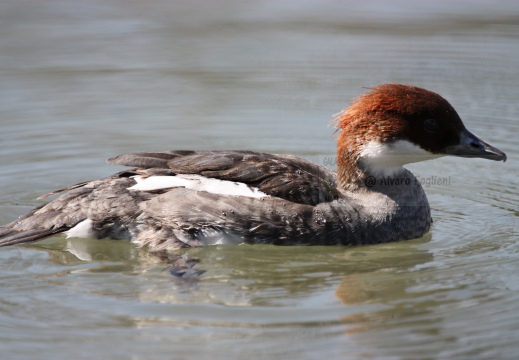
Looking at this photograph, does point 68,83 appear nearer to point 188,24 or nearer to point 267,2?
point 188,24

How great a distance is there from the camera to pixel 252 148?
9922mm

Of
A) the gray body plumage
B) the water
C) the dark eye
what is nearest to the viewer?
the water

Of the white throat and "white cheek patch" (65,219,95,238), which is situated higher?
the white throat

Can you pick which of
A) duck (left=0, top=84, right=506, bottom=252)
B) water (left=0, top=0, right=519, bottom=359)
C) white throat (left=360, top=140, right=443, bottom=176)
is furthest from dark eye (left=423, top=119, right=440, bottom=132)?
water (left=0, top=0, right=519, bottom=359)

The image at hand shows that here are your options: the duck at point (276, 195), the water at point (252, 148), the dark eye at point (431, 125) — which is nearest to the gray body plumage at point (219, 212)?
the duck at point (276, 195)

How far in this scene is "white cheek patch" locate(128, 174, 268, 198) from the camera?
24.3 feet

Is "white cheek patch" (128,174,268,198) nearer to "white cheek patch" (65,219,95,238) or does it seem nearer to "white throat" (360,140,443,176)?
"white cheek patch" (65,219,95,238)

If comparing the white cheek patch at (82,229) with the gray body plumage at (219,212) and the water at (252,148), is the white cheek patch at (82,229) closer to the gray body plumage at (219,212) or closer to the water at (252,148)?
the gray body plumage at (219,212)

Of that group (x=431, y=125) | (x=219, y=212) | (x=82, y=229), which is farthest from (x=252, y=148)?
(x=82, y=229)

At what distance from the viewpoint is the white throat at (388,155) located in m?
7.61

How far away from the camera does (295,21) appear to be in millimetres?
14305

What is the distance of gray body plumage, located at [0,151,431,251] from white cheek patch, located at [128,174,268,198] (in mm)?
35

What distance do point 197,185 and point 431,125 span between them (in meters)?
2.04

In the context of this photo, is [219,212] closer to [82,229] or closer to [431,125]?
[82,229]
